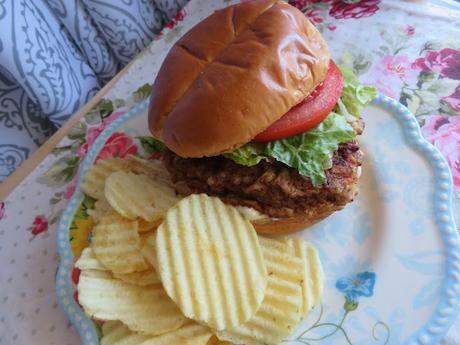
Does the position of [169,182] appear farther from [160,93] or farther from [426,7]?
[426,7]

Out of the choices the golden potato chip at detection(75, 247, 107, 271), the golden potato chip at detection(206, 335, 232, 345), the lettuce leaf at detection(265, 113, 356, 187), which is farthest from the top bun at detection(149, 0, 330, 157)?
the golden potato chip at detection(206, 335, 232, 345)

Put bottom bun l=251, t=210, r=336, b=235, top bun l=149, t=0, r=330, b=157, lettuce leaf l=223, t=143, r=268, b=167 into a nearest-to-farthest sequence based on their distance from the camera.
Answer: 1. top bun l=149, t=0, r=330, b=157
2. lettuce leaf l=223, t=143, r=268, b=167
3. bottom bun l=251, t=210, r=336, b=235

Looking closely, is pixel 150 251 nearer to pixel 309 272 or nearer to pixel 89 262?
pixel 89 262

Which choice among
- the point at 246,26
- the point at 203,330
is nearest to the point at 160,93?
the point at 246,26

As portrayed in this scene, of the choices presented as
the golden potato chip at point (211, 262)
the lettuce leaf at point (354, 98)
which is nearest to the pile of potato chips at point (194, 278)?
the golden potato chip at point (211, 262)

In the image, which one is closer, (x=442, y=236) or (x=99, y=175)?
(x=442, y=236)

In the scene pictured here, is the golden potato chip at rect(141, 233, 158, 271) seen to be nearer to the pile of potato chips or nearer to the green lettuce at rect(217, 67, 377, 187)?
the pile of potato chips

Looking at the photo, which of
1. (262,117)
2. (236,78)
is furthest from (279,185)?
(236,78)
